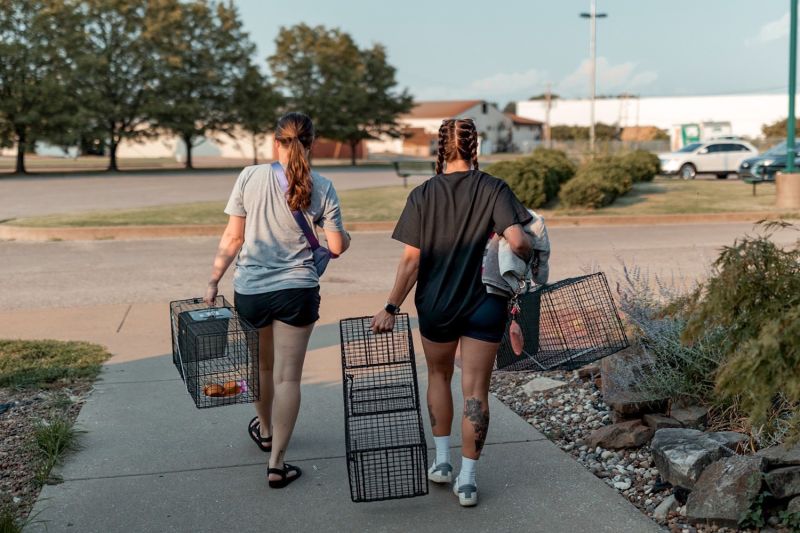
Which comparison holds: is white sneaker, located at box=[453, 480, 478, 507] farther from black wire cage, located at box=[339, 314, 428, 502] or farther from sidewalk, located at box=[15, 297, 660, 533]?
black wire cage, located at box=[339, 314, 428, 502]

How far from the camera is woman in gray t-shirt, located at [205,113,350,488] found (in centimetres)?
436

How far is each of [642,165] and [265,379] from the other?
20.7m

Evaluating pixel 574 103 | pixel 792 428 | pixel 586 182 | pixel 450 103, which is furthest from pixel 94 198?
pixel 574 103

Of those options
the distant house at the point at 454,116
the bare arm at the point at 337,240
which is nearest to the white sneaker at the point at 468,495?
the bare arm at the point at 337,240

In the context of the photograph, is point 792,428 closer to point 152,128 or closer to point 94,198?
point 94,198

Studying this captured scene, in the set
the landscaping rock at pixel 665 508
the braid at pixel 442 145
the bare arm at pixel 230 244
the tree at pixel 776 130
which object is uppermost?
the tree at pixel 776 130

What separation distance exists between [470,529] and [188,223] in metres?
13.4

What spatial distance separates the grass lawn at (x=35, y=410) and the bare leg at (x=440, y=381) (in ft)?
6.37

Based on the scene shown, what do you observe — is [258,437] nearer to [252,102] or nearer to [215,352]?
[215,352]

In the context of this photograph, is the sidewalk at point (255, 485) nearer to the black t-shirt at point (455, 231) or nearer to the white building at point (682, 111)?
the black t-shirt at point (455, 231)

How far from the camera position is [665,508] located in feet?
13.4

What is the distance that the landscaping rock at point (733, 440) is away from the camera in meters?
4.30

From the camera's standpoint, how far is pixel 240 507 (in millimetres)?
4207

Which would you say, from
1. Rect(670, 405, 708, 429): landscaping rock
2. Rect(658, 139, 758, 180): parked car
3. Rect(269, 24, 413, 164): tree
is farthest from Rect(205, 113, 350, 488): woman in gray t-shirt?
Rect(269, 24, 413, 164): tree
